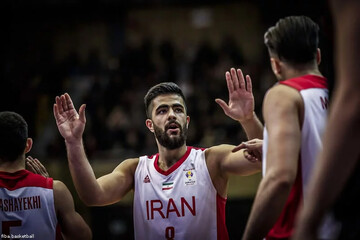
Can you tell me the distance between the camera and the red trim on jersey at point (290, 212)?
3070 millimetres

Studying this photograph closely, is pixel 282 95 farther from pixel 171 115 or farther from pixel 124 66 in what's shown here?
pixel 124 66

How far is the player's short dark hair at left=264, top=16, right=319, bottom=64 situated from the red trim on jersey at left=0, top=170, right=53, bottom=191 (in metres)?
2.69

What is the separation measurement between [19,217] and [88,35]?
12.6m

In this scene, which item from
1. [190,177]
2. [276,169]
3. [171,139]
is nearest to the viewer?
[276,169]

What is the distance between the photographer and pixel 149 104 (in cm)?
550

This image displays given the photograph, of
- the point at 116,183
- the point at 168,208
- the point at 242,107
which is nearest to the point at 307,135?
the point at 242,107

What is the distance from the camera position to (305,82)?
10.2 ft

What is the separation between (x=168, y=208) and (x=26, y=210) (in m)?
1.31

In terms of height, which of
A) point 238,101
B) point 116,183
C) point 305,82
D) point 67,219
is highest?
point 305,82

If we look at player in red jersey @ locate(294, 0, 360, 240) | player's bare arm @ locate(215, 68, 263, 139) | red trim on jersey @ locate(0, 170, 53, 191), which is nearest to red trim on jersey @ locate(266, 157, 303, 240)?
player in red jersey @ locate(294, 0, 360, 240)

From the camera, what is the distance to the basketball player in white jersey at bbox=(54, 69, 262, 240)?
4770mm

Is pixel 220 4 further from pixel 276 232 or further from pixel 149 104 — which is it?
pixel 276 232

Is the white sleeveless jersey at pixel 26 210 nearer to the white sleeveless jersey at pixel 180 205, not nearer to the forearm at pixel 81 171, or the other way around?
the forearm at pixel 81 171

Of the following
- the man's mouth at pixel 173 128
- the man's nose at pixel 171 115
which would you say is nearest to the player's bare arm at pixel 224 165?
the man's mouth at pixel 173 128
